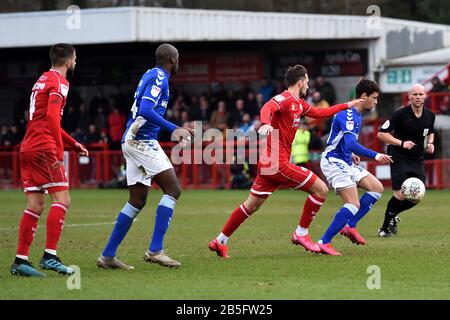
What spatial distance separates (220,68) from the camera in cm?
3172

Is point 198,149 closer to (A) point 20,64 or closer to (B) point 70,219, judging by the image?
(B) point 70,219

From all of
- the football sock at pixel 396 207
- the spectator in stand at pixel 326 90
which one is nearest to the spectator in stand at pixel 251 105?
the spectator in stand at pixel 326 90

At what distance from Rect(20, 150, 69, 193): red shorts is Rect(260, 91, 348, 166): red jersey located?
246 cm

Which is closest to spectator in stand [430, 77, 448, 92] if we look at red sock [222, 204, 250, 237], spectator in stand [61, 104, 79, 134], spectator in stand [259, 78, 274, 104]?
spectator in stand [259, 78, 274, 104]

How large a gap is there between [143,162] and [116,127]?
19.5m

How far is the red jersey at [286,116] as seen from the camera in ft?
36.3

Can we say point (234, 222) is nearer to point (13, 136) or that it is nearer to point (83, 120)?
point (83, 120)

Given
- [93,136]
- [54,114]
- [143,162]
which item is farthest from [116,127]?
[54,114]

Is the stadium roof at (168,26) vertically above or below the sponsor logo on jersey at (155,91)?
above

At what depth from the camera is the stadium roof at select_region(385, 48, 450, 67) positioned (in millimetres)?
27359

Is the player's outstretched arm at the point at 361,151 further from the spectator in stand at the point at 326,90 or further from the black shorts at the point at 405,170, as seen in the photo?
the spectator in stand at the point at 326,90

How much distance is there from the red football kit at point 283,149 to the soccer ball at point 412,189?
2.72 m

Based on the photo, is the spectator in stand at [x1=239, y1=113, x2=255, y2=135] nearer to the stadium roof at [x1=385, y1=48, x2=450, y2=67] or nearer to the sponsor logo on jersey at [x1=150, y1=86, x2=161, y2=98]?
the stadium roof at [x1=385, y1=48, x2=450, y2=67]

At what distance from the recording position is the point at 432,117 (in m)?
13.9
